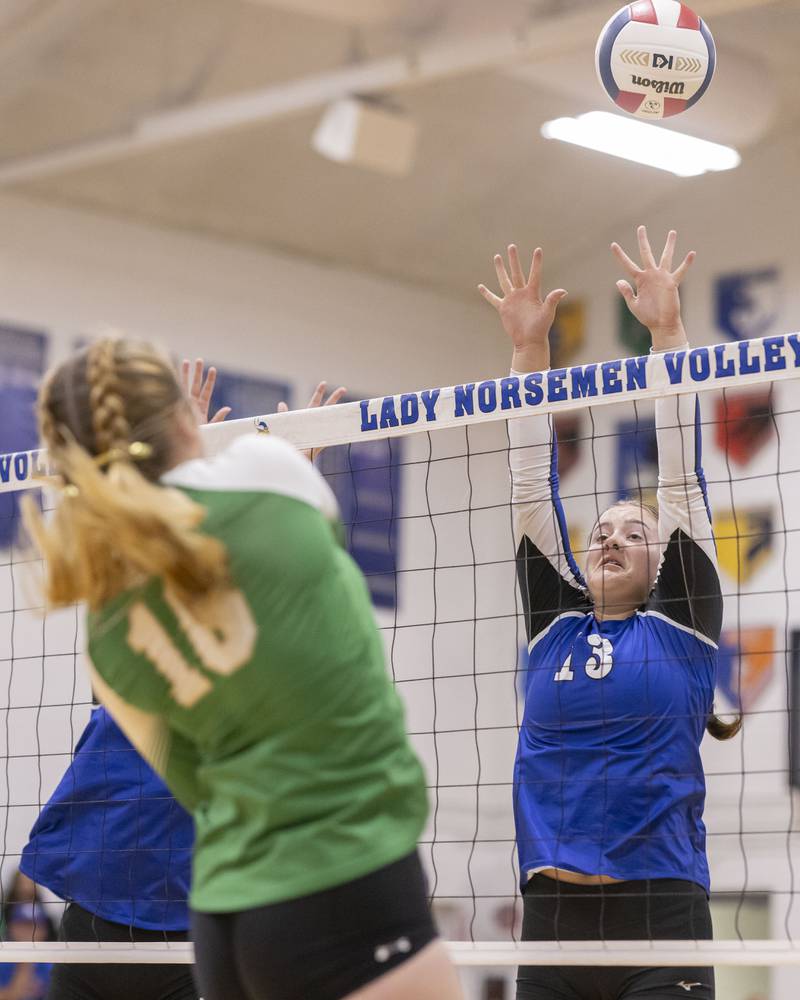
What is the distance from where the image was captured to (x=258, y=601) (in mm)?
2102

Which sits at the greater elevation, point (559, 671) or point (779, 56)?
point (779, 56)

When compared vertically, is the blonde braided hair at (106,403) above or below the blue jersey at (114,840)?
above

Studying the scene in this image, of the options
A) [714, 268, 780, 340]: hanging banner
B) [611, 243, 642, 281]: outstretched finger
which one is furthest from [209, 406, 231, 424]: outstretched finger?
[714, 268, 780, 340]: hanging banner

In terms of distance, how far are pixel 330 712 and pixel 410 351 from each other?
35.5 feet

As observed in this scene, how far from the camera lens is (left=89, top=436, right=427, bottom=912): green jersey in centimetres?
206

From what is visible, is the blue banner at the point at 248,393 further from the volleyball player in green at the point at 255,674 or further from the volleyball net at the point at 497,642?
the volleyball player in green at the point at 255,674

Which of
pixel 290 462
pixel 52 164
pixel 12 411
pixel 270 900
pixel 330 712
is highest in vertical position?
pixel 52 164

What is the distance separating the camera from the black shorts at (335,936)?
2006 millimetres

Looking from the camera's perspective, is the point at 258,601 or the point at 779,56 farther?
the point at 779,56

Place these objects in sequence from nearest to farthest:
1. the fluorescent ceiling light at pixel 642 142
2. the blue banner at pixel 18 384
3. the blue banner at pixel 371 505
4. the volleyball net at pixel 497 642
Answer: the volleyball net at pixel 497 642 → the fluorescent ceiling light at pixel 642 142 → the blue banner at pixel 18 384 → the blue banner at pixel 371 505

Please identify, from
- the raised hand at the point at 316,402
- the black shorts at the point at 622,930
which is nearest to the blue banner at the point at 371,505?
the raised hand at the point at 316,402

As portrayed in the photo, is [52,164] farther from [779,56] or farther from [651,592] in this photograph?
[651,592]

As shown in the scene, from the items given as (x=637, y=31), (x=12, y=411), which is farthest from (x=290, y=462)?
(x=12, y=411)

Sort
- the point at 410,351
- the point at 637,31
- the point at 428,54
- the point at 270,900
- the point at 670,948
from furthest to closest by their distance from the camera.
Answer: the point at 410,351 < the point at 428,54 < the point at 637,31 < the point at 670,948 < the point at 270,900
